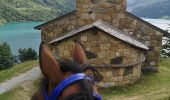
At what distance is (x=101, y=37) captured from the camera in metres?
13.4

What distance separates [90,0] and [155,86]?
422cm

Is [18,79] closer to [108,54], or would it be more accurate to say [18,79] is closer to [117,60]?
[108,54]

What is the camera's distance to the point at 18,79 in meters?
15.5

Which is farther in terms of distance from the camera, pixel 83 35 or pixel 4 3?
pixel 4 3

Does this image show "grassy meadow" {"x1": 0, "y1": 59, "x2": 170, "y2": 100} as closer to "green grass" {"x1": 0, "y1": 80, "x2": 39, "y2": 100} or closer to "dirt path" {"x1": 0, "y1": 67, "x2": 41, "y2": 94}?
"green grass" {"x1": 0, "y1": 80, "x2": 39, "y2": 100}

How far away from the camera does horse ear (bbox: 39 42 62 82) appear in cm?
212

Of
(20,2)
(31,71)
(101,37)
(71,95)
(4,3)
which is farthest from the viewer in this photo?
(20,2)

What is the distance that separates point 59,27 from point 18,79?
337 cm

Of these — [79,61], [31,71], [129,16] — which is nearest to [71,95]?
[79,61]

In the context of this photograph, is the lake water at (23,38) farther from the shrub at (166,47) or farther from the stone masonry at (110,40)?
the stone masonry at (110,40)

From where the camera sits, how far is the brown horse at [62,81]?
209 centimetres

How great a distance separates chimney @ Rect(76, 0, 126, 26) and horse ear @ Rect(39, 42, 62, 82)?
500 inches

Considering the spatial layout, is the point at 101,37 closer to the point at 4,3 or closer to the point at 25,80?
the point at 25,80

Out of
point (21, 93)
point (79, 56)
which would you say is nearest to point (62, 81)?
point (79, 56)
